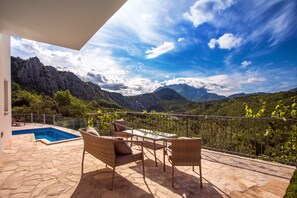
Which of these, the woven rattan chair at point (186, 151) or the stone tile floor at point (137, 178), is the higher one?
the woven rattan chair at point (186, 151)

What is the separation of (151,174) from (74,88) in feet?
99.0

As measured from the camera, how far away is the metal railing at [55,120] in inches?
354

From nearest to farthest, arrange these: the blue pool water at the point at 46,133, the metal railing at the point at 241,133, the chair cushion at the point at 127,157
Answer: the chair cushion at the point at 127,157
the metal railing at the point at 241,133
the blue pool water at the point at 46,133

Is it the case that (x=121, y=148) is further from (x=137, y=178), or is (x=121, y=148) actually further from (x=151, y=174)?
(x=151, y=174)

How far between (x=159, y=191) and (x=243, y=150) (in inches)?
118

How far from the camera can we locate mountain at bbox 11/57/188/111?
23.3 m

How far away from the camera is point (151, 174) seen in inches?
129

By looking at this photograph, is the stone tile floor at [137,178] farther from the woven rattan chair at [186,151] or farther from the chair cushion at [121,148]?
the chair cushion at [121,148]

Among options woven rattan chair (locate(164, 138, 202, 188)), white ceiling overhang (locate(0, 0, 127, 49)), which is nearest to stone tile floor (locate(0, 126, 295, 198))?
woven rattan chair (locate(164, 138, 202, 188))

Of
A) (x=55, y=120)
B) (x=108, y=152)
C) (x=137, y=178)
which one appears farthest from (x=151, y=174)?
(x=55, y=120)

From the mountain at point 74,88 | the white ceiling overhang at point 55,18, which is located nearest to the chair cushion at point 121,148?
the white ceiling overhang at point 55,18

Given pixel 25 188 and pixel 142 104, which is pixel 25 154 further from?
pixel 142 104

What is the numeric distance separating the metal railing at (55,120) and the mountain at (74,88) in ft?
34.9

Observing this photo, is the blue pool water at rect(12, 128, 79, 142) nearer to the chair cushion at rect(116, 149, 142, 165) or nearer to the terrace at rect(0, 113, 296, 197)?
the terrace at rect(0, 113, 296, 197)
